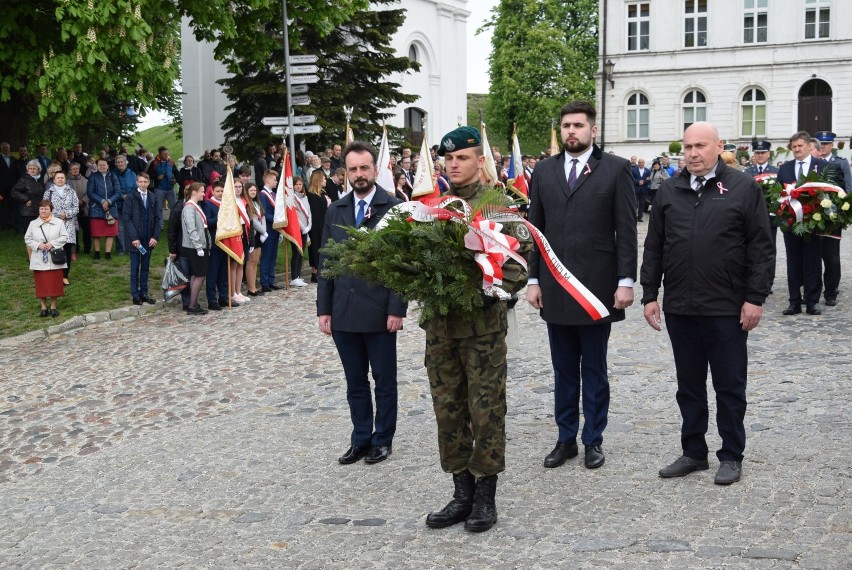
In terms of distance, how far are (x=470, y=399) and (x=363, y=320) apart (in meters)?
1.52

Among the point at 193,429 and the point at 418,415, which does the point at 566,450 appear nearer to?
the point at 418,415

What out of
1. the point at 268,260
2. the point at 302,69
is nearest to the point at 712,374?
the point at 268,260

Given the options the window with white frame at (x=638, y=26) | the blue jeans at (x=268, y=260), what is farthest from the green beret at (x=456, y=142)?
the window with white frame at (x=638, y=26)

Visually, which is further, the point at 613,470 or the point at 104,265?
the point at 104,265

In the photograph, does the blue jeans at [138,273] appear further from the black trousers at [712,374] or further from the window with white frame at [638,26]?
the window with white frame at [638,26]

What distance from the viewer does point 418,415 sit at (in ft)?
28.4

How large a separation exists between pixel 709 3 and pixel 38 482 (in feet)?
173

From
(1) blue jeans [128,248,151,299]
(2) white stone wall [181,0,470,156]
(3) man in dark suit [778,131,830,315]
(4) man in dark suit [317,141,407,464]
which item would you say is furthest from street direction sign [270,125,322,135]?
(2) white stone wall [181,0,470,156]

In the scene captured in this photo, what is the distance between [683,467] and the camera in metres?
6.64

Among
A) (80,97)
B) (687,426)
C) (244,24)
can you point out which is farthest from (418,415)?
(244,24)

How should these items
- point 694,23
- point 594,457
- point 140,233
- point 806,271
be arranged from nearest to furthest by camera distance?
1. point 594,457
2. point 806,271
3. point 140,233
4. point 694,23

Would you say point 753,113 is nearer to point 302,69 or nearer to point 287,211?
point 302,69

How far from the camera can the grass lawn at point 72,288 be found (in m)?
15.1

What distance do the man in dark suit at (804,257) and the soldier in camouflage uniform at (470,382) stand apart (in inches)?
328
